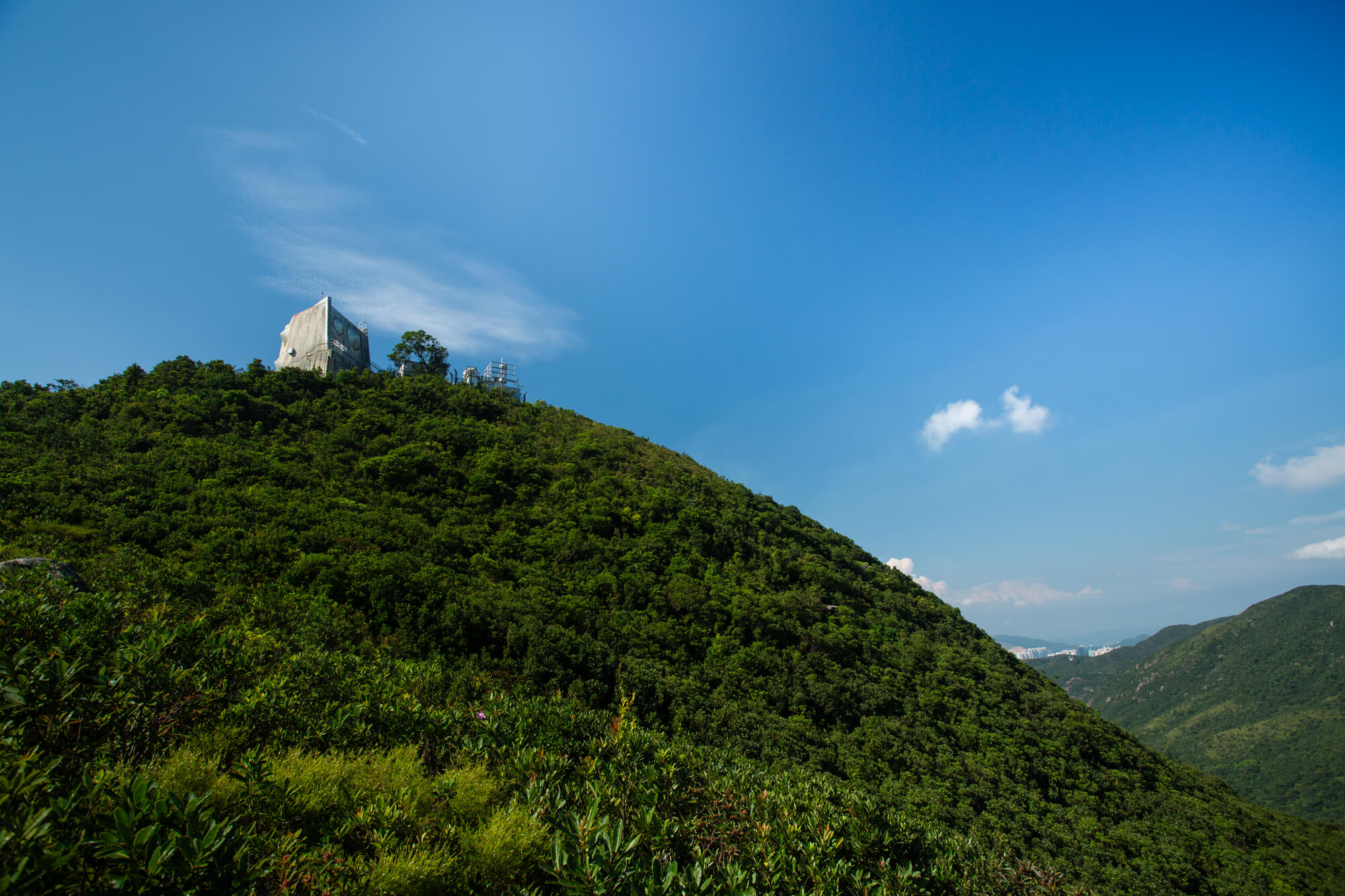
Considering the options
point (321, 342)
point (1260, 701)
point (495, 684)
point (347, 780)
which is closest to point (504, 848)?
point (347, 780)

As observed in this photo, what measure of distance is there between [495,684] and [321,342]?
39.2 m

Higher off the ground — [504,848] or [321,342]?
[321,342]

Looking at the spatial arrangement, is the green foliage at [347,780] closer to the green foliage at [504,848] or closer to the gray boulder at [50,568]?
the green foliage at [504,848]

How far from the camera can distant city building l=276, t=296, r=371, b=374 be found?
39.8 meters

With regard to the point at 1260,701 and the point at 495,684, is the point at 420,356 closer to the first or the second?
the point at 495,684

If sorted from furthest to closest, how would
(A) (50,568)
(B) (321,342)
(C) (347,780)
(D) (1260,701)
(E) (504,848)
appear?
(D) (1260,701) → (B) (321,342) → (A) (50,568) → (C) (347,780) → (E) (504,848)

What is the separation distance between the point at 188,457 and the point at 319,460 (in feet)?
15.6

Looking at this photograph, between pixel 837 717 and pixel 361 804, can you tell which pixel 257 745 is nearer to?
pixel 361 804

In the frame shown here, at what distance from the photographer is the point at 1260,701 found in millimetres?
83188

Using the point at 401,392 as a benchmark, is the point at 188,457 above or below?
below

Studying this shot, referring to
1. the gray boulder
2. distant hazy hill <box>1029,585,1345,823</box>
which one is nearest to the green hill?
the gray boulder

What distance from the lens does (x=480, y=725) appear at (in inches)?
264

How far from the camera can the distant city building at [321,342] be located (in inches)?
1567

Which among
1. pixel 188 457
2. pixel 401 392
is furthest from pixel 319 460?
pixel 401 392
